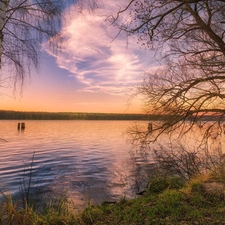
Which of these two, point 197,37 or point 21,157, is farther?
point 21,157

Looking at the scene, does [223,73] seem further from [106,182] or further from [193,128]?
[106,182]

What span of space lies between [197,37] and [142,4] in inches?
127

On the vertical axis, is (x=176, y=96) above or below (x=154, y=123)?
above

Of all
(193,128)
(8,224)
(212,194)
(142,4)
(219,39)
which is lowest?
(8,224)

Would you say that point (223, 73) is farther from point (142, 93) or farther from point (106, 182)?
point (106, 182)

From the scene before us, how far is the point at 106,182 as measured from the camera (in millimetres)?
10641

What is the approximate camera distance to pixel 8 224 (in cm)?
463

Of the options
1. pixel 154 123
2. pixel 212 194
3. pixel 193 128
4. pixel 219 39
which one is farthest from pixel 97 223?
pixel 219 39

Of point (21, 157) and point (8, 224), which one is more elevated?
point (8, 224)

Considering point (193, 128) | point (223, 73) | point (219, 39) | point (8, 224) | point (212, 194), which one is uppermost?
point (219, 39)

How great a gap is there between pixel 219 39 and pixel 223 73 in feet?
3.82

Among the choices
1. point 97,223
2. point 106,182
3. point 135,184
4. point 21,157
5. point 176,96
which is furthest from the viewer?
point 21,157

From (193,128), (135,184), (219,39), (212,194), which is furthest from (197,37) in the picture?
(135,184)

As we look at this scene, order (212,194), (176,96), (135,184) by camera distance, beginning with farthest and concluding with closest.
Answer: (135,184)
(176,96)
(212,194)
